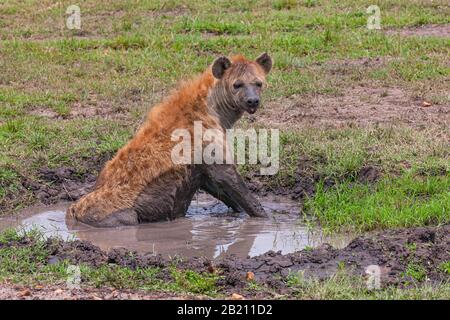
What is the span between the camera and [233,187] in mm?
7289

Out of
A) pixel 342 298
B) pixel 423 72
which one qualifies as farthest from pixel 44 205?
pixel 423 72

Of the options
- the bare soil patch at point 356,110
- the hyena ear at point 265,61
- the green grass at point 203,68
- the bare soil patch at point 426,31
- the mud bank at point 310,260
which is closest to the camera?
the mud bank at point 310,260

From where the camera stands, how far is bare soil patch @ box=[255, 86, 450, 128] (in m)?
9.06

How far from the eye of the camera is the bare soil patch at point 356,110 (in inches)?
357

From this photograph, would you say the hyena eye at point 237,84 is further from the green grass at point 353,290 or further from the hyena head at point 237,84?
the green grass at point 353,290

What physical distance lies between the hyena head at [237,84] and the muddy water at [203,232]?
0.79m

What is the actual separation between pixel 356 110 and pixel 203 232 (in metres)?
2.73

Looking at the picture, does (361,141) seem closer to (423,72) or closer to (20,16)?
(423,72)

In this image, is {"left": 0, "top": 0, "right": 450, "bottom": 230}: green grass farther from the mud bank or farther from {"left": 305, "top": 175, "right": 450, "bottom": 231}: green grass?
the mud bank

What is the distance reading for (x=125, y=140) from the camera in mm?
8656

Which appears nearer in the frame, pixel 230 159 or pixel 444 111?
pixel 230 159

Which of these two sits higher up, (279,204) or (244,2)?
(244,2)

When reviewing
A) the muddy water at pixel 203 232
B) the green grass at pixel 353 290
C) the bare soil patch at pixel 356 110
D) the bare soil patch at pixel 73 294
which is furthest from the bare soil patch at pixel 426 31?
the bare soil patch at pixel 73 294

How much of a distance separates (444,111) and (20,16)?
19.1 feet
